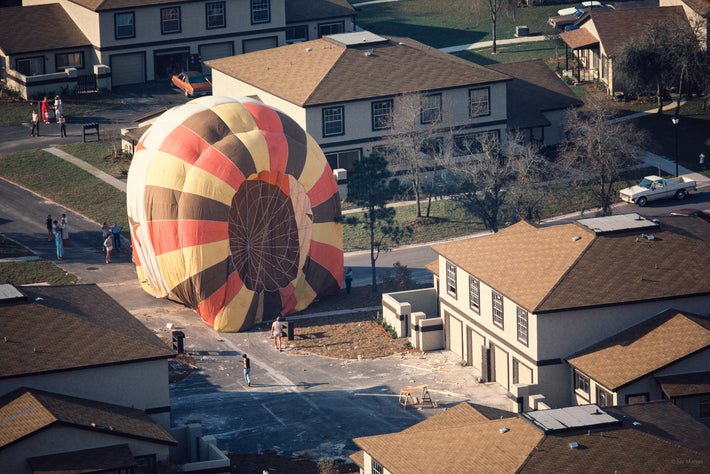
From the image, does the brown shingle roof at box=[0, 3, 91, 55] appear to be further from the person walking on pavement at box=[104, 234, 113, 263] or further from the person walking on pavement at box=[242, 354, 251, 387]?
the person walking on pavement at box=[242, 354, 251, 387]

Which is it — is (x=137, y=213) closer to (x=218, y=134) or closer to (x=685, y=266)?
(x=218, y=134)

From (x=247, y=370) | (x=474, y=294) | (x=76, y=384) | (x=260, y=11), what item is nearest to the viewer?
(x=76, y=384)

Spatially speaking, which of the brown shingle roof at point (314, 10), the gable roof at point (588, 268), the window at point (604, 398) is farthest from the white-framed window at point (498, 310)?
the brown shingle roof at point (314, 10)

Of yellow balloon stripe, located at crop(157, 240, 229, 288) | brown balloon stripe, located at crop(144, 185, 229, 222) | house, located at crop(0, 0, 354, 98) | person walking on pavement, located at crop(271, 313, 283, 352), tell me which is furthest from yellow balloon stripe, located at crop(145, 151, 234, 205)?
house, located at crop(0, 0, 354, 98)

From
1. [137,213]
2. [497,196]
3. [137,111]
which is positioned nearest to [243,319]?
[137,213]

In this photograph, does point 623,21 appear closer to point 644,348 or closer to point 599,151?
point 599,151

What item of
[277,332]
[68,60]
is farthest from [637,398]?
[68,60]

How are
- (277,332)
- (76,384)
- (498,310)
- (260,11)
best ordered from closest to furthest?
(76,384), (498,310), (277,332), (260,11)
